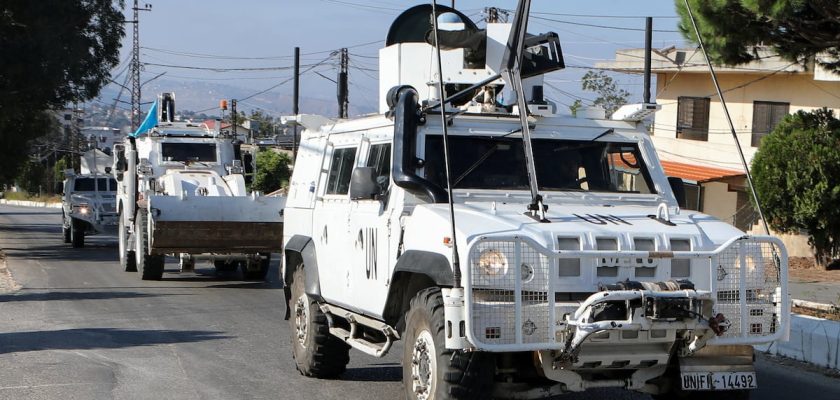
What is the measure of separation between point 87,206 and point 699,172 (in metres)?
17.1

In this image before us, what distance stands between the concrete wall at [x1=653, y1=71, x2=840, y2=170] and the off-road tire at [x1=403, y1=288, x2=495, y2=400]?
968 inches

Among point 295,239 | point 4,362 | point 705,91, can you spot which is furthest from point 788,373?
point 705,91

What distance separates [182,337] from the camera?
12.4m

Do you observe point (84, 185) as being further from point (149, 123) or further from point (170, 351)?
point (170, 351)

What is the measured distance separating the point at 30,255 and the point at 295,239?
19.4m

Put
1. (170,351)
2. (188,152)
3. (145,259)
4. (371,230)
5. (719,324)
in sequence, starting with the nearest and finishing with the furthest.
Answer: (719,324), (371,230), (170,351), (145,259), (188,152)

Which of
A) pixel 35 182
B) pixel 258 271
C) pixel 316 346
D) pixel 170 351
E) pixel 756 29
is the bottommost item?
pixel 35 182

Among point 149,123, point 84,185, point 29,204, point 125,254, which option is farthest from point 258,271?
point 29,204

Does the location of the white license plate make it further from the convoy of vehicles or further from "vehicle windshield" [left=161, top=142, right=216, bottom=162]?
"vehicle windshield" [left=161, top=142, right=216, bottom=162]

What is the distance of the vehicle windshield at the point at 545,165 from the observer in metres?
8.17

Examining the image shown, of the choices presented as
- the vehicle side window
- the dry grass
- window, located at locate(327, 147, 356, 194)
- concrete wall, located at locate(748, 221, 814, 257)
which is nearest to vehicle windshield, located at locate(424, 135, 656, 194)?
the vehicle side window

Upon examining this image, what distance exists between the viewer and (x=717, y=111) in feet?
111

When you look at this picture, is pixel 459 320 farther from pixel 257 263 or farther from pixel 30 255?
pixel 30 255

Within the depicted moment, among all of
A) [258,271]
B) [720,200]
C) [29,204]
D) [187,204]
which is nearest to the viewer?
[187,204]
